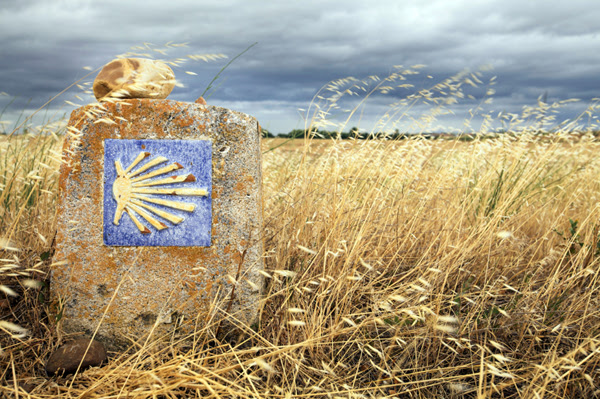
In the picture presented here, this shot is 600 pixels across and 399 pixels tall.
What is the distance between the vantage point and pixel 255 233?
2240 mm

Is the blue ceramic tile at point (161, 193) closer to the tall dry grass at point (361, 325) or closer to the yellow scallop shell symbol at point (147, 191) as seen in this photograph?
the yellow scallop shell symbol at point (147, 191)

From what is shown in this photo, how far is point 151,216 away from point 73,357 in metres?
Answer: 0.71

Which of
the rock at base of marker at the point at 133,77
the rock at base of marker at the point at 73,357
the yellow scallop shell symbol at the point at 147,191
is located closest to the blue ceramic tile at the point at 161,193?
the yellow scallop shell symbol at the point at 147,191

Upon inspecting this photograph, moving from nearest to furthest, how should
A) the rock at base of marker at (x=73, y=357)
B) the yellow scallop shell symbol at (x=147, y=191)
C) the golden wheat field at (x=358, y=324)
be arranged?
the golden wheat field at (x=358, y=324) < the rock at base of marker at (x=73, y=357) < the yellow scallop shell symbol at (x=147, y=191)

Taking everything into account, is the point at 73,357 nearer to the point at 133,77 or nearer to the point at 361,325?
the point at 361,325

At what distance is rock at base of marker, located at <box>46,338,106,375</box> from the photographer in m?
1.93

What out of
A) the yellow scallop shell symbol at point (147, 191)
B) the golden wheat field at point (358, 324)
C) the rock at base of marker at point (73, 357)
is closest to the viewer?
the golden wheat field at point (358, 324)

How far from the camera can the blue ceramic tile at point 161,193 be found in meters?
2.21

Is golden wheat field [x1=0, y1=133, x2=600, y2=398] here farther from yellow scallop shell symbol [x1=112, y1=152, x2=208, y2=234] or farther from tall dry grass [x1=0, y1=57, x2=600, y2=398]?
yellow scallop shell symbol [x1=112, y1=152, x2=208, y2=234]

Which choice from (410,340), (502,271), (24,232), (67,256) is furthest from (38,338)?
(502,271)

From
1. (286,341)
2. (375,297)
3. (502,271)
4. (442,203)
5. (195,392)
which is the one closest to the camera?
(195,392)

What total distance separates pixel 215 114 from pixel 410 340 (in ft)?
4.75

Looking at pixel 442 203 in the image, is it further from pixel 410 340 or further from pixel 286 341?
pixel 286 341

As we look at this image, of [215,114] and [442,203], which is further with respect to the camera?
[442,203]
